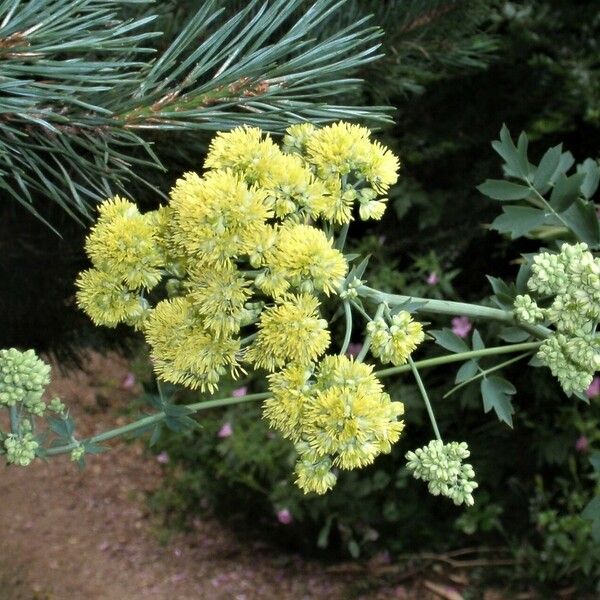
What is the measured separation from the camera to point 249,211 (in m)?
0.62

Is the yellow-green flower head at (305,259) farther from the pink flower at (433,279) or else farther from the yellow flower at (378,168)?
the pink flower at (433,279)

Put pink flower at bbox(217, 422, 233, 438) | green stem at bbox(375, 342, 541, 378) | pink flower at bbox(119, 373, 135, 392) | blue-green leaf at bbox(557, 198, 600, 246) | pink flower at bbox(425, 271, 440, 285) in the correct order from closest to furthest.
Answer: green stem at bbox(375, 342, 541, 378) → blue-green leaf at bbox(557, 198, 600, 246) → pink flower at bbox(425, 271, 440, 285) → pink flower at bbox(217, 422, 233, 438) → pink flower at bbox(119, 373, 135, 392)

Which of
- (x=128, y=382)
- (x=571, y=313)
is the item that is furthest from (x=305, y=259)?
(x=128, y=382)

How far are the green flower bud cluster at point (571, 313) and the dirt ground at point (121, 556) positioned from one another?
1441 millimetres

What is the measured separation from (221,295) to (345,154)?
0.47 ft

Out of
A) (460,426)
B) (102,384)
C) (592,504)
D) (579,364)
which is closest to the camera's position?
(579,364)

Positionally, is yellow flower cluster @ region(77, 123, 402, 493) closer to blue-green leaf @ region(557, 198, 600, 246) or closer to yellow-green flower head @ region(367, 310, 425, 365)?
yellow-green flower head @ region(367, 310, 425, 365)

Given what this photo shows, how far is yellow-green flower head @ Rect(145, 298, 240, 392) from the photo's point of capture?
68cm

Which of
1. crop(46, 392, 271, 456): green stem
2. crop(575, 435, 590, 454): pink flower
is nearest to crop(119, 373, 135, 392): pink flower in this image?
crop(575, 435, 590, 454): pink flower

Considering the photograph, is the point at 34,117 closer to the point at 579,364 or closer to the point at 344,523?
the point at 579,364

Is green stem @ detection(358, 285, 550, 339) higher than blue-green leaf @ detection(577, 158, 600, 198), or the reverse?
green stem @ detection(358, 285, 550, 339)

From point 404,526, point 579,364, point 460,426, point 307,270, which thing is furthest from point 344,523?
point 307,270

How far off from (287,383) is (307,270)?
0.09 meters

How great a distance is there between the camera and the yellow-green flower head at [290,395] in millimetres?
654
